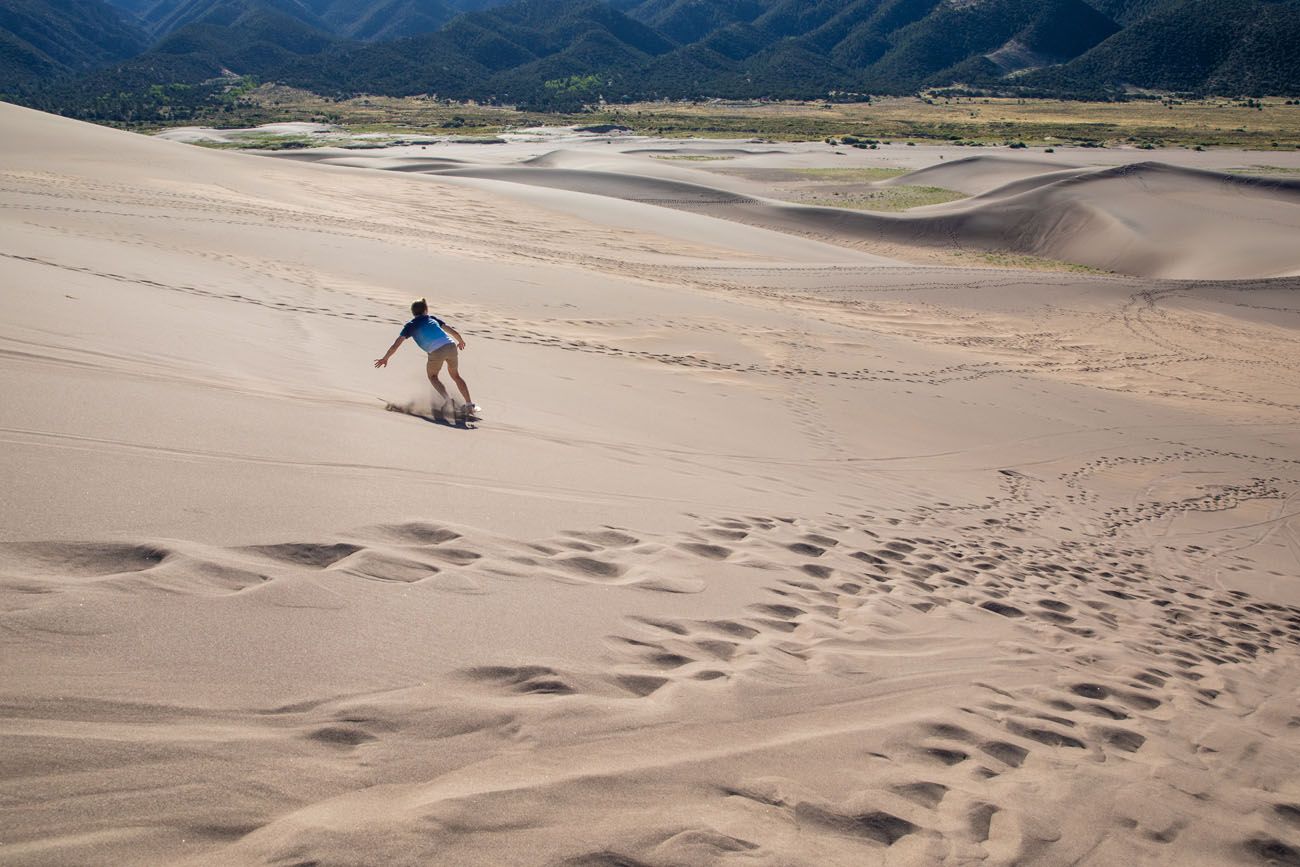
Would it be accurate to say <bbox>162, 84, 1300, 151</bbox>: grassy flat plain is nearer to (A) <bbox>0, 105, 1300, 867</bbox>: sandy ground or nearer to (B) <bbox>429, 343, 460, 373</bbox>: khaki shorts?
(A) <bbox>0, 105, 1300, 867</bbox>: sandy ground

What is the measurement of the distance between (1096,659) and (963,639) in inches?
28.4

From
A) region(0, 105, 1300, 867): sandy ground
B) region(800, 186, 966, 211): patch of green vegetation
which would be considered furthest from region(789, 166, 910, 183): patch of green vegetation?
region(0, 105, 1300, 867): sandy ground

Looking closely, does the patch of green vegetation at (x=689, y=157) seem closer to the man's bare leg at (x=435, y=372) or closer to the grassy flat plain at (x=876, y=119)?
the grassy flat plain at (x=876, y=119)

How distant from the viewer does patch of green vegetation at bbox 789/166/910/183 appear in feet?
134

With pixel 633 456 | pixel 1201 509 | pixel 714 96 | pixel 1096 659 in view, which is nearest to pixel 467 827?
pixel 1096 659

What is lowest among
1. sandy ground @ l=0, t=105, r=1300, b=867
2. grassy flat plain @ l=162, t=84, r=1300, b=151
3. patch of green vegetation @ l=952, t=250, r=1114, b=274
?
sandy ground @ l=0, t=105, r=1300, b=867

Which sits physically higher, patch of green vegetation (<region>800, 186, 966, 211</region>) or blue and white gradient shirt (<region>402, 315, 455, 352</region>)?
patch of green vegetation (<region>800, 186, 966, 211</region>)

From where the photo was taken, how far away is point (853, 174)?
42.0 metres

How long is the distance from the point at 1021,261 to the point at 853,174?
683 inches

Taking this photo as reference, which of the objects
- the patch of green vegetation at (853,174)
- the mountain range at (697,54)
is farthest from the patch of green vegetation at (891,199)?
the mountain range at (697,54)

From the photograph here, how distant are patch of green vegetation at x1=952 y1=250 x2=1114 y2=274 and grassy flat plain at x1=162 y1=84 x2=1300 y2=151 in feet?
108

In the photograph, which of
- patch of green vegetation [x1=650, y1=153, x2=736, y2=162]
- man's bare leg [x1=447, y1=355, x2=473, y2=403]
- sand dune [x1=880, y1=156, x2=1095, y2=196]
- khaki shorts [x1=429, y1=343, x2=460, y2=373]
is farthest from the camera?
patch of green vegetation [x1=650, y1=153, x2=736, y2=162]

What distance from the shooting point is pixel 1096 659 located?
4422 mm

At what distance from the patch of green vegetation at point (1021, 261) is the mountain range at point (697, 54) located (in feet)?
239
